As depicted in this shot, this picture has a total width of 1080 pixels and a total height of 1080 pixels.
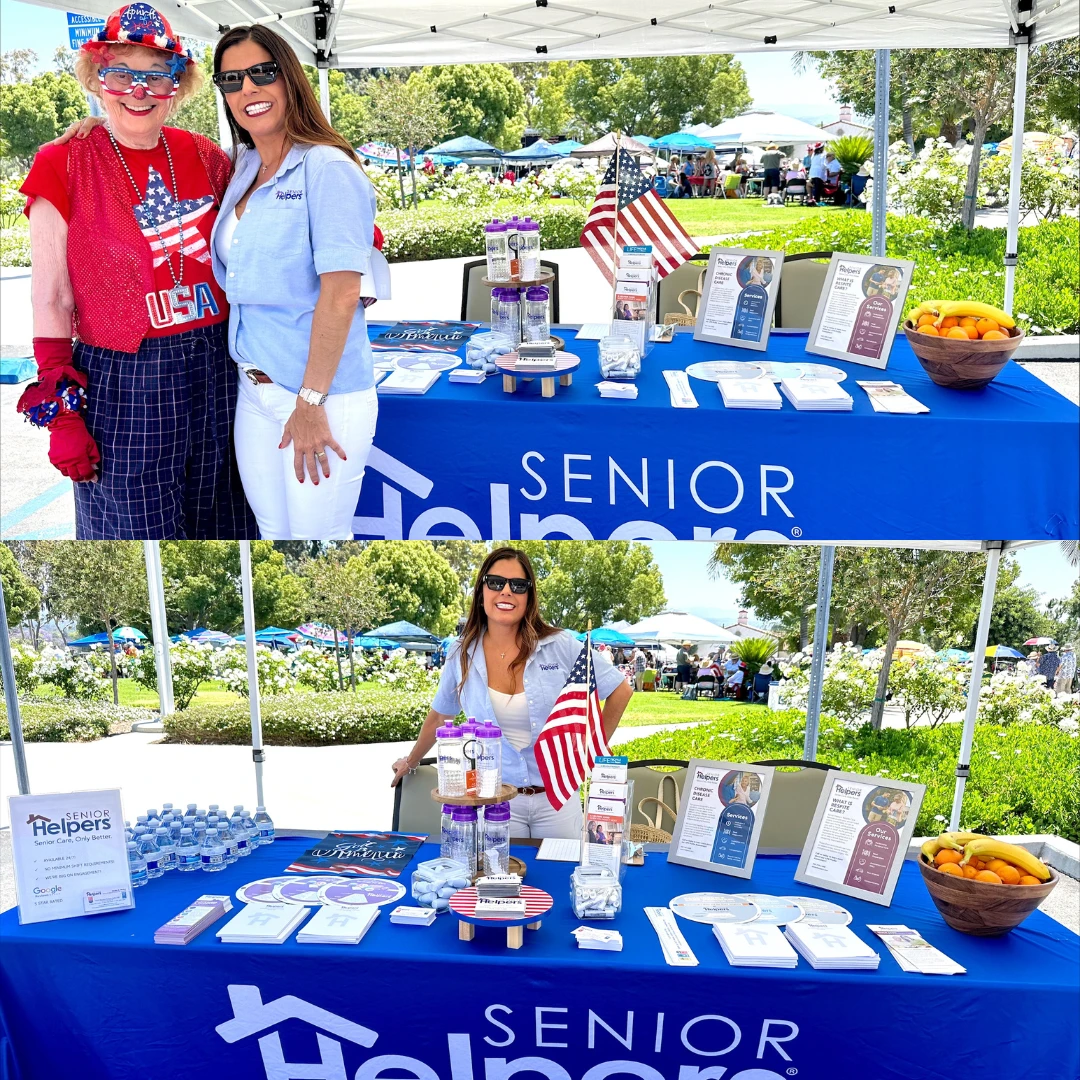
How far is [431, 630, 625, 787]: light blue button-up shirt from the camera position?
3.09 m

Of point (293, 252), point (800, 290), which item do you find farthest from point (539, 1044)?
point (800, 290)

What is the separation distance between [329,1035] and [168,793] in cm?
575

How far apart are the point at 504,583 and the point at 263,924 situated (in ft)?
3.45

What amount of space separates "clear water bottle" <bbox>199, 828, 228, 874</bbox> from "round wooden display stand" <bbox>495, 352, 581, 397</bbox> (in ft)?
4.49

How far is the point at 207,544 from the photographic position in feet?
35.9

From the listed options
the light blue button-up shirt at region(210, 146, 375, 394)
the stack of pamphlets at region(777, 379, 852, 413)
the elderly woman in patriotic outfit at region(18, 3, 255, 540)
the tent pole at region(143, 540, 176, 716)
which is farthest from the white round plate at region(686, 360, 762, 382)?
the tent pole at region(143, 540, 176, 716)

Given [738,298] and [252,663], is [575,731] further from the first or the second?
[252,663]

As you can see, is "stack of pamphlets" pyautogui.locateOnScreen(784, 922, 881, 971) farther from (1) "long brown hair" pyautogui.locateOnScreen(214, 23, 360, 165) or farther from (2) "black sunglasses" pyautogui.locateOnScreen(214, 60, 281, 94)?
(2) "black sunglasses" pyautogui.locateOnScreen(214, 60, 281, 94)

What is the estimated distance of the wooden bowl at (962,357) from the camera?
2.98 m

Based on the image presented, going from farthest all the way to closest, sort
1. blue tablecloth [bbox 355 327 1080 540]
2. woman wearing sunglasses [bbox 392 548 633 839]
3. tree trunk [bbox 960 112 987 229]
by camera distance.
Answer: tree trunk [bbox 960 112 987 229] < woman wearing sunglasses [bbox 392 548 633 839] < blue tablecloth [bbox 355 327 1080 540]

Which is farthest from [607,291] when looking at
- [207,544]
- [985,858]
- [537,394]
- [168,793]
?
[985,858]

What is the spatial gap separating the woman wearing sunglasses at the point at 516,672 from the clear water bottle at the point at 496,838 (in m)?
0.36

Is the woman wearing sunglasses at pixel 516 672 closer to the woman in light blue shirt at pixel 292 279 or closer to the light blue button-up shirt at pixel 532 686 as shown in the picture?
the light blue button-up shirt at pixel 532 686

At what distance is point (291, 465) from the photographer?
2.66 meters
